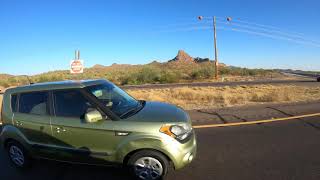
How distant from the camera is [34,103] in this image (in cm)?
598

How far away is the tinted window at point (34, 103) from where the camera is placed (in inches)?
230

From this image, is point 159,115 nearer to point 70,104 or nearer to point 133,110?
point 133,110

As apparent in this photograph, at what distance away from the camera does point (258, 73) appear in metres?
75.6

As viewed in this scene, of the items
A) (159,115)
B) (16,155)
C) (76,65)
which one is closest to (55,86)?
(16,155)

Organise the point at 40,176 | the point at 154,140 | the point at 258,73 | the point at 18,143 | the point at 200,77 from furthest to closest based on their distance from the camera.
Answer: the point at 258,73 → the point at 200,77 → the point at 18,143 → the point at 40,176 → the point at 154,140

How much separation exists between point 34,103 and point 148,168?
245 centimetres

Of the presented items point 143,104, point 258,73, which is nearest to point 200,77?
point 258,73

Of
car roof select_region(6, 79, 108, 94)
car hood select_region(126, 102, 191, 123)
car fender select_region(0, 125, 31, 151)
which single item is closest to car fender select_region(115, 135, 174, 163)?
car hood select_region(126, 102, 191, 123)

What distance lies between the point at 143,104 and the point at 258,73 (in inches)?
2869

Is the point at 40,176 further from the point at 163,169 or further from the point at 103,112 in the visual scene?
the point at 163,169

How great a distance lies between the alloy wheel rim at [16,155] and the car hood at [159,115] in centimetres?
240

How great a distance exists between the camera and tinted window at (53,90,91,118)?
219 inches

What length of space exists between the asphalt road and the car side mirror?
40.1 inches

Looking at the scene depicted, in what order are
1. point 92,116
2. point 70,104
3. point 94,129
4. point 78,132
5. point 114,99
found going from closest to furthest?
point 92,116, point 94,129, point 78,132, point 70,104, point 114,99
